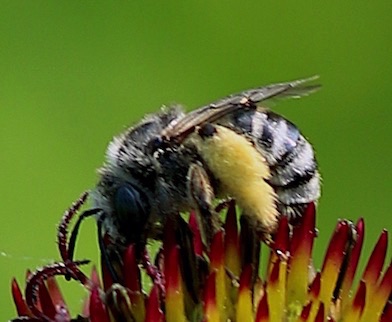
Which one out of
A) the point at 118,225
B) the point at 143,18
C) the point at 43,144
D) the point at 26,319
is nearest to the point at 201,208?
the point at 118,225

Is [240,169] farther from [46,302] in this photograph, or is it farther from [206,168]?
[46,302]

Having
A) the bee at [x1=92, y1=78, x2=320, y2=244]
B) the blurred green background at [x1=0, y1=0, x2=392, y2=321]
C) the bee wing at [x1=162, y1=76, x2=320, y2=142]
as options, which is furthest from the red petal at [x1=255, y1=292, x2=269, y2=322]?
the blurred green background at [x1=0, y1=0, x2=392, y2=321]

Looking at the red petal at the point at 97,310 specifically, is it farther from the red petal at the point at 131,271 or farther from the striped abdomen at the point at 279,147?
the striped abdomen at the point at 279,147

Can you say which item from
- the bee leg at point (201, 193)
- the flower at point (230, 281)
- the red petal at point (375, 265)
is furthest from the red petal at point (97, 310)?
the red petal at point (375, 265)

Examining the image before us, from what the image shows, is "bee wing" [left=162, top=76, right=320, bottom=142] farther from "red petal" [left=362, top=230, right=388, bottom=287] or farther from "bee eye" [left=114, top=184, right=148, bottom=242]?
"red petal" [left=362, top=230, right=388, bottom=287]

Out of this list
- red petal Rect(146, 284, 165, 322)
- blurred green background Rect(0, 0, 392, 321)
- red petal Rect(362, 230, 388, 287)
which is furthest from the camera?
blurred green background Rect(0, 0, 392, 321)

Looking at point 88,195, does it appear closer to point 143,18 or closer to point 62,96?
point 62,96
